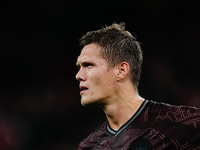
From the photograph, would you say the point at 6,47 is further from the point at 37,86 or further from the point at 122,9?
the point at 122,9

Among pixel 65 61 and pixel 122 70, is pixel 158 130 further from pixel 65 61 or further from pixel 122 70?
pixel 65 61

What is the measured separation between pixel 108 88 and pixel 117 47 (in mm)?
382

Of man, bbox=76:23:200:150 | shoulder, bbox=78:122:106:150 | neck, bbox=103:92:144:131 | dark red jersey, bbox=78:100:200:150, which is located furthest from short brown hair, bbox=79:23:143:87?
shoulder, bbox=78:122:106:150

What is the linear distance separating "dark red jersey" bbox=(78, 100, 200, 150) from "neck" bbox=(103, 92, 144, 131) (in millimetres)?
53

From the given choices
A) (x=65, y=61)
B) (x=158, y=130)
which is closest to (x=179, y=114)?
(x=158, y=130)

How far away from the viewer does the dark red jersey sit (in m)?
2.31

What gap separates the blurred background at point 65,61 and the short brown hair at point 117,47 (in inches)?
134

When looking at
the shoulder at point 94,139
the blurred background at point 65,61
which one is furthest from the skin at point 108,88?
the blurred background at point 65,61

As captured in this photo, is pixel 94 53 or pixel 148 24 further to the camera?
pixel 148 24

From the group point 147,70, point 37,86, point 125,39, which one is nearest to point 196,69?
point 147,70

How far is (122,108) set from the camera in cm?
276

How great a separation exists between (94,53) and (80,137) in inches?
155

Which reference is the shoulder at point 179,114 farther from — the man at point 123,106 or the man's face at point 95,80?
the man's face at point 95,80

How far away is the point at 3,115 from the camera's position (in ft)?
21.3
